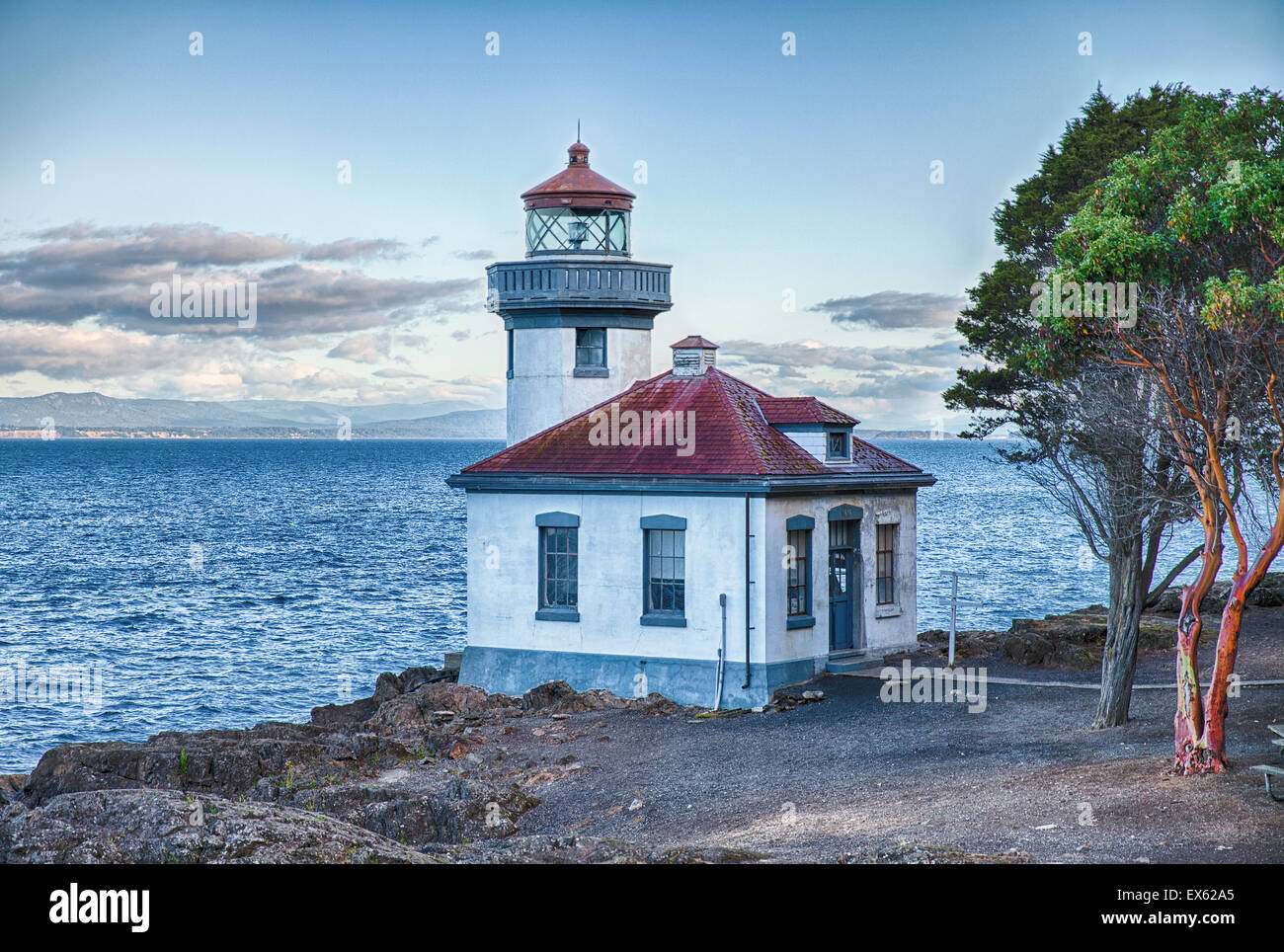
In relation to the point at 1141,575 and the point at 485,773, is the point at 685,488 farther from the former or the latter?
the point at 1141,575

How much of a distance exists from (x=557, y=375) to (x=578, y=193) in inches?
149

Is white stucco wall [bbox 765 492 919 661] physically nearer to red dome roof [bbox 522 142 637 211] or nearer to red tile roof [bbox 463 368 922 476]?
red tile roof [bbox 463 368 922 476]

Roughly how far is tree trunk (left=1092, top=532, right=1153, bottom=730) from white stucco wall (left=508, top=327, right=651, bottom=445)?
11.8 m

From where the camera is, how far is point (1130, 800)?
1259cm

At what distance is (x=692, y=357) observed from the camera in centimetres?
2527

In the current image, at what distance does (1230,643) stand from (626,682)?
436 inches

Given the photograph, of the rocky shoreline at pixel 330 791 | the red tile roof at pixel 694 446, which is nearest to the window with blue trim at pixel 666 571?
the red tile roof at pixel 694 446

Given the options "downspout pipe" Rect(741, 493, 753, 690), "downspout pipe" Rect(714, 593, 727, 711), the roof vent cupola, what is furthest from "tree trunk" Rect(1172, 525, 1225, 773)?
the roof vent cupola

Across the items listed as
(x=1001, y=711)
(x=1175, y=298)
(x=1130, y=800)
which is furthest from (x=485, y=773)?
(x=1175, y=298)

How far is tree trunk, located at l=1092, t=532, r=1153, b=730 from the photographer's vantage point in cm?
1698

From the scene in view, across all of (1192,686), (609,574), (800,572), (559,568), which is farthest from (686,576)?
(1192,686)
